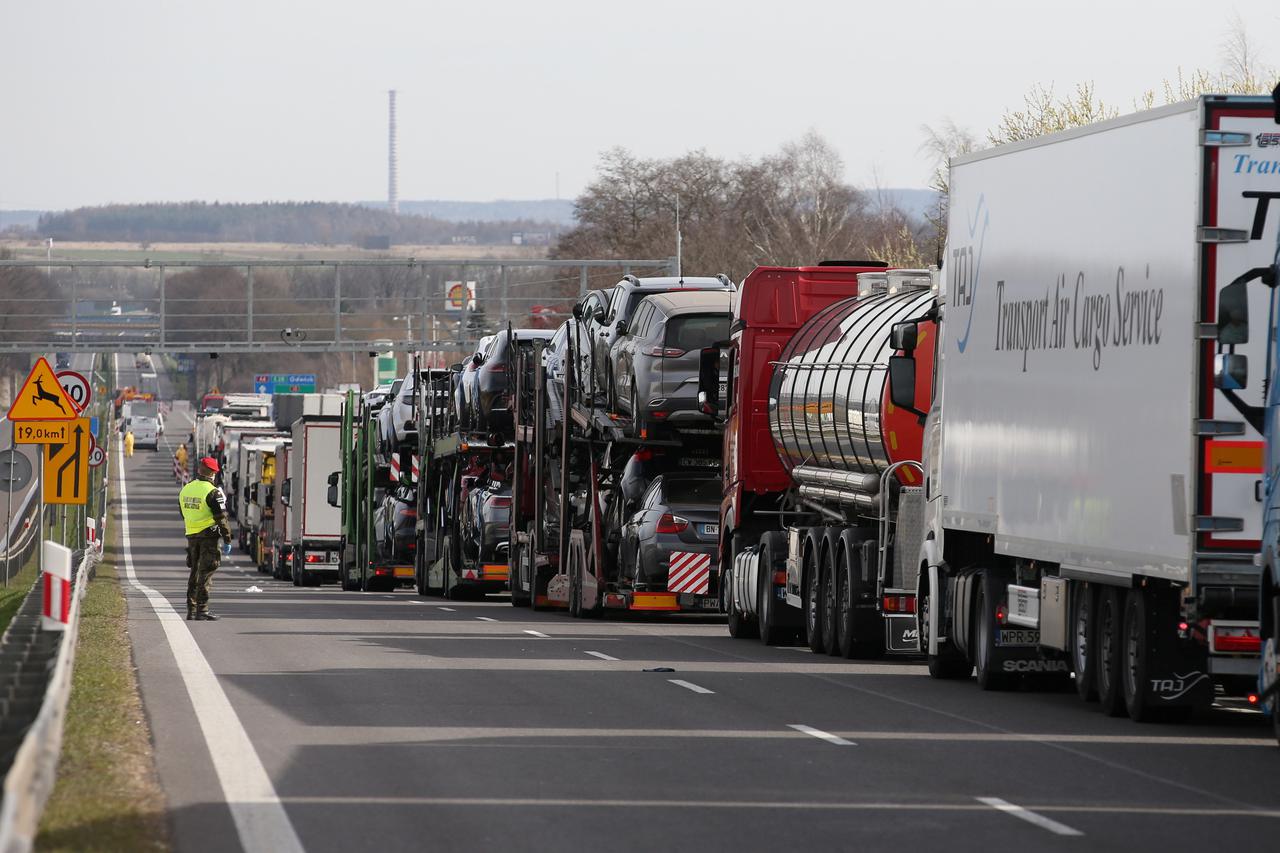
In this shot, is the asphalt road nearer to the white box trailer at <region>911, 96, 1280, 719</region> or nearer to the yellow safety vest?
the white box trailer at <region>911, 96, 1280, 719</region>

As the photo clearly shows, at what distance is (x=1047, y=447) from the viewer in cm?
1580

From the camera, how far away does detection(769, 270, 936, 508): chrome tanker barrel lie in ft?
66.4

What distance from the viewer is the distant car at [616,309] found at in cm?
2720

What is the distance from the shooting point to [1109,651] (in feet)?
49.1

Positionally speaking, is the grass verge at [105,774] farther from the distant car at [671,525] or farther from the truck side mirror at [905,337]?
the distant car at [671,525]

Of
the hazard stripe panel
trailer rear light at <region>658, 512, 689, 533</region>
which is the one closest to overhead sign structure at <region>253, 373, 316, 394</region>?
trailer rear light at <region>658, 512, 689, 533</region>

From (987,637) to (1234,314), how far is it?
15.8 ft

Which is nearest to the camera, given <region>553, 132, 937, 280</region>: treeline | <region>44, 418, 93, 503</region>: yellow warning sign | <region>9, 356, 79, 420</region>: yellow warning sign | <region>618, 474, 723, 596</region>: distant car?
<region>618, 474, 723, 596</region>: distant car

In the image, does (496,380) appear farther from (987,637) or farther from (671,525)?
(987,637)

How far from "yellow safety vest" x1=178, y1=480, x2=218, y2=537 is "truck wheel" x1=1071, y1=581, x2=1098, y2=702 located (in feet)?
41.7

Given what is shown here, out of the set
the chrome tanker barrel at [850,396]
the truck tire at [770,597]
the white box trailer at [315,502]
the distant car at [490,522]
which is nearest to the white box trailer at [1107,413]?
the chrome tanker barrel at [850,396]

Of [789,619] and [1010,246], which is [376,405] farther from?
[1010,246]

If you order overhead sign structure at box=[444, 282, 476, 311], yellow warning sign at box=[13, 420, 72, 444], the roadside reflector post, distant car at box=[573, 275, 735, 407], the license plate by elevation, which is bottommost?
the license plate

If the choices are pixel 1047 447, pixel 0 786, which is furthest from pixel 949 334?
pixel 0 786
